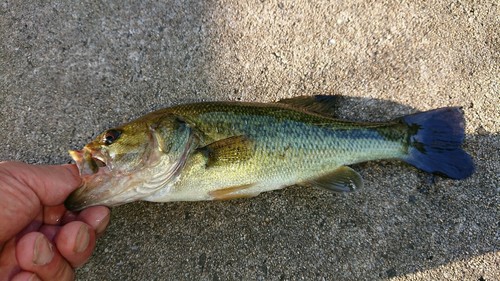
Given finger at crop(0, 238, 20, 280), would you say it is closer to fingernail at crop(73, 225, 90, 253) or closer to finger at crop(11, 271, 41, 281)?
finger at crop(11, 271, 41, 281)

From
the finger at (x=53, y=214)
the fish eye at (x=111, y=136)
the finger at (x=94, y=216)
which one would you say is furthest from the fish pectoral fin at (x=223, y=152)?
the finger at (x=53, y=214)

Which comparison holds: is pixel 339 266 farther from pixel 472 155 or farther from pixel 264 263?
pixel 472 155

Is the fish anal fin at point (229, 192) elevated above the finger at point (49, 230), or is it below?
above

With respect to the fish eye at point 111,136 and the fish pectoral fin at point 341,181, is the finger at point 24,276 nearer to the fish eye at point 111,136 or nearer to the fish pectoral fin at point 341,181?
the fish eye at point 111,136

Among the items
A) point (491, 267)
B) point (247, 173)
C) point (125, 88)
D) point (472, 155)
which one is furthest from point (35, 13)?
point (491, 267)

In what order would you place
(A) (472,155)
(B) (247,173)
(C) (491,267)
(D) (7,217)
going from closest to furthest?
(D) (7,217)
(B) (247,173)
(C) (491,267)
(A) (472,155)

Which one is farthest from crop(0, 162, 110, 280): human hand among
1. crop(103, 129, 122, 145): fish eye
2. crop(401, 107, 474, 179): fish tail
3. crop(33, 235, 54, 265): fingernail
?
crop(401, 107, 474, 179): fish tail

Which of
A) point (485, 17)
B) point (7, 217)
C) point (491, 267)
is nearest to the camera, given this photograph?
point (7, 217)
